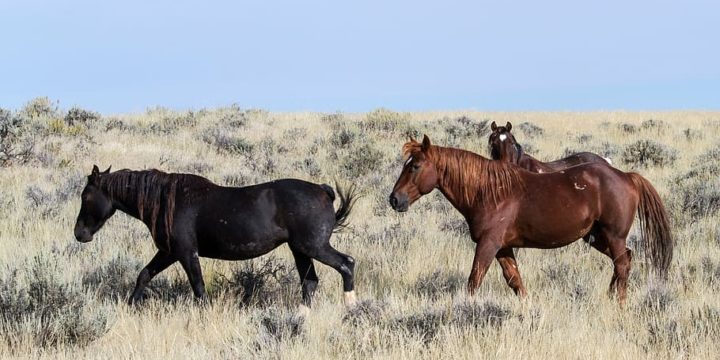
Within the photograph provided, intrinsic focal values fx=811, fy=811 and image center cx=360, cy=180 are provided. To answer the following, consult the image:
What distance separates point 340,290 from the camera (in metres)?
7.42

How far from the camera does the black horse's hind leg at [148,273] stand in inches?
265

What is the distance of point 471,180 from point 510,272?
0.89 metres

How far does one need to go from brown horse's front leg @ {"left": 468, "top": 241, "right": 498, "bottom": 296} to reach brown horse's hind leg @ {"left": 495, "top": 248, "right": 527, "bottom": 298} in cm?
46

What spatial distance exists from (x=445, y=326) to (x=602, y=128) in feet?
73.6

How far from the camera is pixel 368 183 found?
51.7 feet

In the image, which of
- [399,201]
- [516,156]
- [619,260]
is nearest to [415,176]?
[399,201]

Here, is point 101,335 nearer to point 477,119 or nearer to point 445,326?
point 445,326

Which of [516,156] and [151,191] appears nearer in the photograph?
[151,191]

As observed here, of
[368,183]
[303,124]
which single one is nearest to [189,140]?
[303,124]

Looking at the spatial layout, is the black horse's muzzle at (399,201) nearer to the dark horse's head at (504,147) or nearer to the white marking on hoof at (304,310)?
the white marking on hoof at (304,310)

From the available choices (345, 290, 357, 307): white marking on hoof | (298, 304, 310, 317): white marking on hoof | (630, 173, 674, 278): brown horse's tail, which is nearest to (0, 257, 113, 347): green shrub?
(298, 304, 310, 317): white marking on hoof

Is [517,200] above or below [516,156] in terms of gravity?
below

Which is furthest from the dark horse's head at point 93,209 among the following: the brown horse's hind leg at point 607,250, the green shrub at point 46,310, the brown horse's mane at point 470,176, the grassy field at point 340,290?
the brown horse's hind leg at point 607,250

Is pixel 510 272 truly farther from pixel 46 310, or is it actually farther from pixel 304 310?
pixel 46 310
